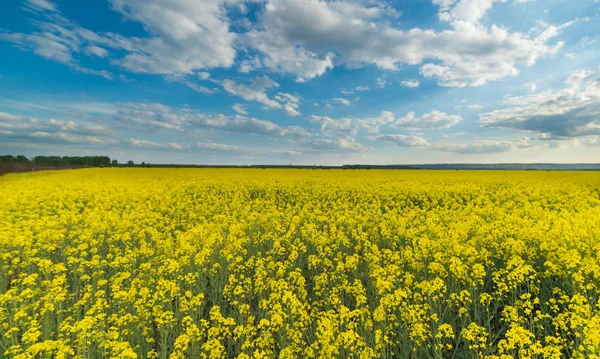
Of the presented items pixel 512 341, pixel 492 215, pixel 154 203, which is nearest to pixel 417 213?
pixel 492 215

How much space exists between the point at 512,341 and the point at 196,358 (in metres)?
5.10

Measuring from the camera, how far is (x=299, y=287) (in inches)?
265

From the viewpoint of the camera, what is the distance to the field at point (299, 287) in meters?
4.83

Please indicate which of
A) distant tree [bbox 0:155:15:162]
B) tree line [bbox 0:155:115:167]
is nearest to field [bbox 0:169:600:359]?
distant tree [bbox 0:155:15:162]

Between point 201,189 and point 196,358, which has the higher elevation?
point 201,189

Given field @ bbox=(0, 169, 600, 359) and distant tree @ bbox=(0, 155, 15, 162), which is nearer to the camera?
field @ bbox=(0, 169, 600, 359)

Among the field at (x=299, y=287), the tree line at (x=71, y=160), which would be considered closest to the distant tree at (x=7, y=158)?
the tree line at (x=71, y=160)

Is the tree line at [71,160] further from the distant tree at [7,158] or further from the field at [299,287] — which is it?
the field at [299,287]

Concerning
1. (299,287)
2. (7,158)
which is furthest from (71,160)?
(299,287)

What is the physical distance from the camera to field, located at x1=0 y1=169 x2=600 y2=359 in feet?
15.9

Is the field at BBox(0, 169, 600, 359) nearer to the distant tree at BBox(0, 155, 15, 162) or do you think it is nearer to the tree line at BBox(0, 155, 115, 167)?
the distant tree at BBox(0, 155, 15, 162)

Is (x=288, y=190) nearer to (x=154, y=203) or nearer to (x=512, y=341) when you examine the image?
(x=154, y=203)

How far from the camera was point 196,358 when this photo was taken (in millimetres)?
5117

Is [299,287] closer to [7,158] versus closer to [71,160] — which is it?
[7,158]
